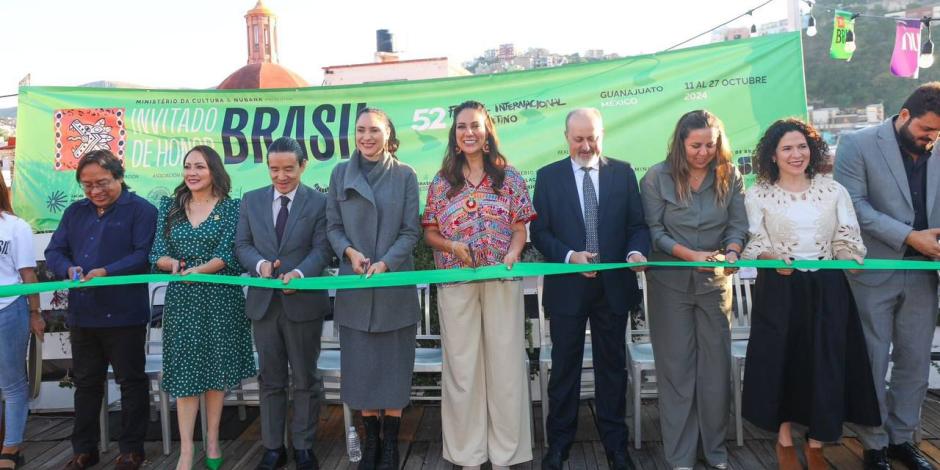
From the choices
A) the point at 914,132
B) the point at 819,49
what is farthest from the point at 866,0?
the point at 914,132

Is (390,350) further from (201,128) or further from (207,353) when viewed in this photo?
(201,128)

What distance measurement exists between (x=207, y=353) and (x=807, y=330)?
10.0ft

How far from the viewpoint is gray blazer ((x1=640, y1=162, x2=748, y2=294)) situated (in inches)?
138

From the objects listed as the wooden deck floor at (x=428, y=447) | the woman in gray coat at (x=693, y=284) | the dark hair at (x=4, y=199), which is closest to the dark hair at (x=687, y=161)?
the woman in gray coat at (x=693, y=284)

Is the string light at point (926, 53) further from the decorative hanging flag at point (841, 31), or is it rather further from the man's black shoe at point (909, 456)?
the man's black shoe at point (909, 456)

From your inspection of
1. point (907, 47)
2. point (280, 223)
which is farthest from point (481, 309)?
point (907, 47)

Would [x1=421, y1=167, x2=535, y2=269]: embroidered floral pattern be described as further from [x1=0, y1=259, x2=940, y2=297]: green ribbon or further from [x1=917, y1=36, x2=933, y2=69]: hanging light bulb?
[x1=917, y1=36, x2=933, y2=69]: hanging light bulb

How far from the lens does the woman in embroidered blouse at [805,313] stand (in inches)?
130

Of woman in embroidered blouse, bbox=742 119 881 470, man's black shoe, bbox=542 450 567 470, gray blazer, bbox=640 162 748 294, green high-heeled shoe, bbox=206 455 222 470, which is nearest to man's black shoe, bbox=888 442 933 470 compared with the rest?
woman in embroidered blouse, bbox=742 119 881 470

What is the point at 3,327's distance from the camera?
386 centimetres

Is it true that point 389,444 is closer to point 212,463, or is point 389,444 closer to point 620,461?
point 212,463

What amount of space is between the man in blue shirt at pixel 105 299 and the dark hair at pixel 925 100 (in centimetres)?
416

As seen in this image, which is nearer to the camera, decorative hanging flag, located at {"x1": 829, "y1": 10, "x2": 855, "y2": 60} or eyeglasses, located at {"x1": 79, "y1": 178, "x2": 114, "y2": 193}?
eyeglasses, located at {"x1": 79, "y1": 178, "x2": 114, "y2": 193}

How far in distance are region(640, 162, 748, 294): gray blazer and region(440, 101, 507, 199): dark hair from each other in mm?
810
